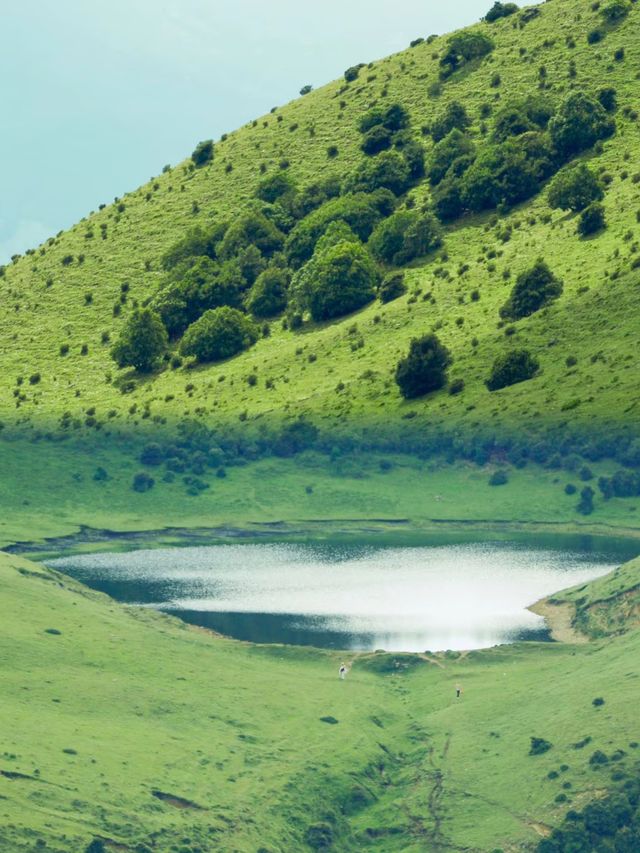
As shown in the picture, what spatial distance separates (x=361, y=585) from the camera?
160250 millimetres

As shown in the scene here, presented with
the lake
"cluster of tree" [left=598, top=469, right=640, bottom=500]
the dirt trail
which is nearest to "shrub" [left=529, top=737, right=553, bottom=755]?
the lake

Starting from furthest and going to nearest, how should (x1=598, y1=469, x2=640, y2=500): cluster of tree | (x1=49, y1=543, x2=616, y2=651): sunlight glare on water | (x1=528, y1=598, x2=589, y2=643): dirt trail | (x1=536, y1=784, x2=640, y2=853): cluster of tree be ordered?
(x1=598, y1=469, x2=640, y2=500): cluster of tree
(x1=49, y1=543, x2=616, y2=651): sunlight glare on water
(x1=528, y1=598, x2=589, y2=643): dirt trail
(x1=536, y1=784, x2=640, y2=853): cluster of tree

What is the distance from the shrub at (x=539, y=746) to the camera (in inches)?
4154

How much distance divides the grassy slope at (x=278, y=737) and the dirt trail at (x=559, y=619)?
17.6 feet

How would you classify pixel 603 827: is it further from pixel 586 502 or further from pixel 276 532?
pixel 276 532

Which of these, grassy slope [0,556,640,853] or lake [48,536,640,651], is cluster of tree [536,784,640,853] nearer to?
grassy slope [0,556,640,853]

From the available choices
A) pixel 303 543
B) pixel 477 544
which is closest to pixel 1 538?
pixel 303 543

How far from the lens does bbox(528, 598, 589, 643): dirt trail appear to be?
13962 cm

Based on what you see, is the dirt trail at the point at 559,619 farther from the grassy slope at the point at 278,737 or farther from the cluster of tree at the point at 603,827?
the cluster of tree at the point at 603,827

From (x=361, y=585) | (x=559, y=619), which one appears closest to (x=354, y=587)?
(x=361, y=585)

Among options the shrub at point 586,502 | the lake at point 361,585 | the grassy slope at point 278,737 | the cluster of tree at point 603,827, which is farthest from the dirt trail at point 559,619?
the cluster of tree at point 603,827

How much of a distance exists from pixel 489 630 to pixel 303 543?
41.4 m

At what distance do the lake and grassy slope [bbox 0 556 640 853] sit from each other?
9.89 meters

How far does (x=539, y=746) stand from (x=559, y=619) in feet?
134
